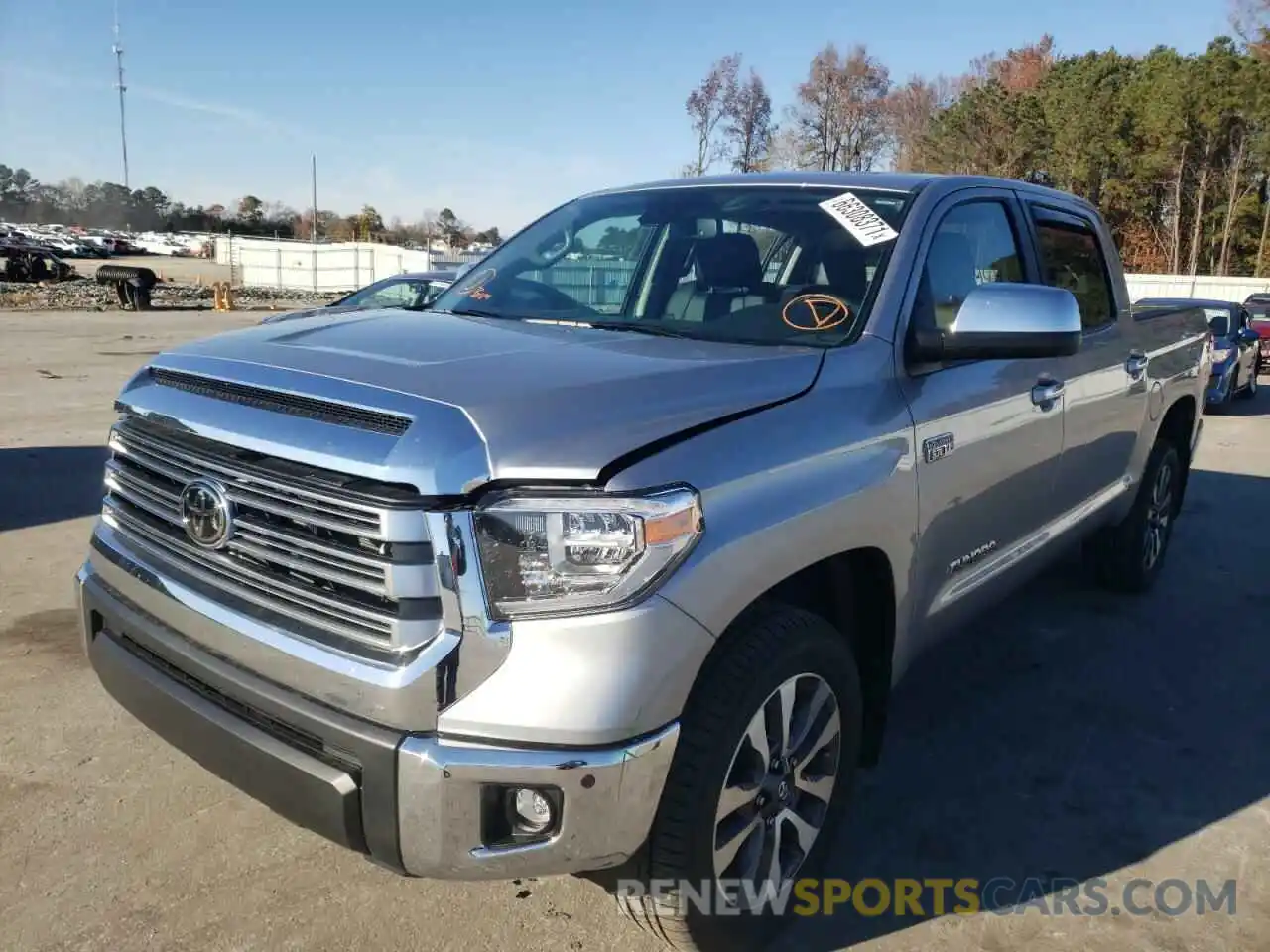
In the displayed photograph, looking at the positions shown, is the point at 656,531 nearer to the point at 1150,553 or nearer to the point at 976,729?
the point at 976,729

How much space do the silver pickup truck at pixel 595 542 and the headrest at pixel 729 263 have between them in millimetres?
19

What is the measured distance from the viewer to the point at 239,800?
3.13 m

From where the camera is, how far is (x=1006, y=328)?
2.76 m

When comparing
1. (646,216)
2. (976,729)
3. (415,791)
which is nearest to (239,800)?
(415,791)

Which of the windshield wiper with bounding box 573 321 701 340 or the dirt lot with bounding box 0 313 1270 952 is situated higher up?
the windshield wiper with bounding box 573 321 701 340

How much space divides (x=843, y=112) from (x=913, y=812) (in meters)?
46.2

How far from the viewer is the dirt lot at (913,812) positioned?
8.61 ft

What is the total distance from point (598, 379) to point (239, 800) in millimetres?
1891

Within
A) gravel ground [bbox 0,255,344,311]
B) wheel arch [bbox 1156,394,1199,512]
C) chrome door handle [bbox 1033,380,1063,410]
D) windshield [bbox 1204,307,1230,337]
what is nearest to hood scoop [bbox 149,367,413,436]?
chrome door handle [bbox 1033,380,1063,410]

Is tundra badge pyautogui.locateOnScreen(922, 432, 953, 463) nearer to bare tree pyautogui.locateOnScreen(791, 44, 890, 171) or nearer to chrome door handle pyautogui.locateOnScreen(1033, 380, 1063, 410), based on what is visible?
chrome door handle pyautogui.locateOnScreen(1033, 380, 1063, 410)

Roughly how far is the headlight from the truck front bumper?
0.29m

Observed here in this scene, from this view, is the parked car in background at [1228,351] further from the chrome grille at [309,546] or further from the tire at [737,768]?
the chrome grille at [309,546]

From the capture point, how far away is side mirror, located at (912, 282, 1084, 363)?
277 centimetres

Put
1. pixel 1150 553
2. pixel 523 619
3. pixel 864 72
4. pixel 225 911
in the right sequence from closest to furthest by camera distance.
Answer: pixel 523 619 < pixel 225 911 < pixel 1150 553 < pixel 864 72
